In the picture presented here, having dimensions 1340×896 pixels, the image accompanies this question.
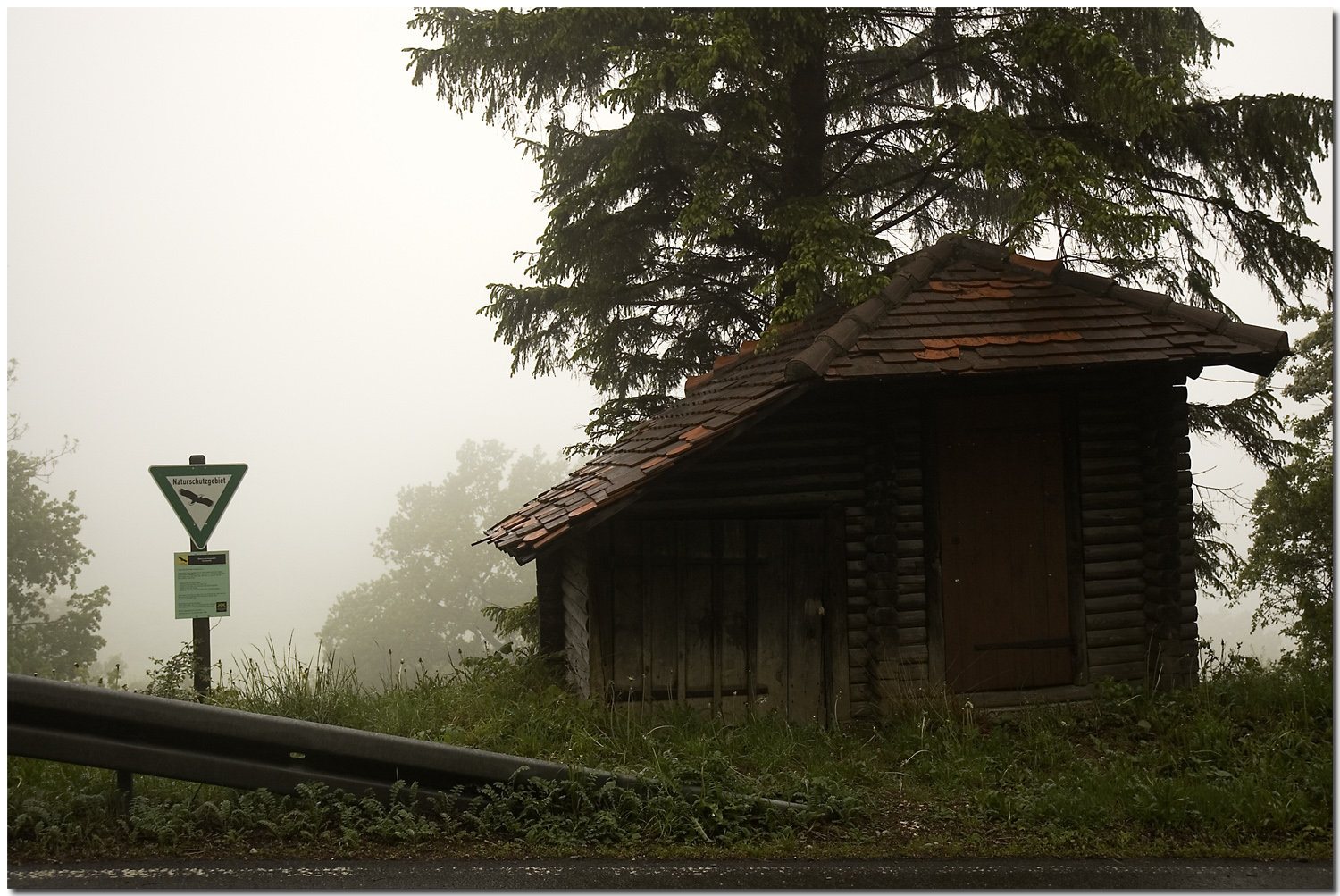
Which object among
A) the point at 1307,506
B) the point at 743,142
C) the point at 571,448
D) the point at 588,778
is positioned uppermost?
the point at 743,142

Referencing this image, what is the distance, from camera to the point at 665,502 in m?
7.76

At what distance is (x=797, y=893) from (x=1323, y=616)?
46.0ft

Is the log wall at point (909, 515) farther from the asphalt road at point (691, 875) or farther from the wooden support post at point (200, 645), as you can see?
the wooden support post at point (200, 645)

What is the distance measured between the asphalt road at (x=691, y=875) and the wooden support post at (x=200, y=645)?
Answer: 10.5 ft

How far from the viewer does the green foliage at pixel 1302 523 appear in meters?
16.1

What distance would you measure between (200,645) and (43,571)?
1093 inches

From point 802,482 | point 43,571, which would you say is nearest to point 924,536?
point 802,482

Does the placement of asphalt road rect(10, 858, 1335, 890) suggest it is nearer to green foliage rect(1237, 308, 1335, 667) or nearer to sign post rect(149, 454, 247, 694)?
sign post rect(149, 454, 247, 694)

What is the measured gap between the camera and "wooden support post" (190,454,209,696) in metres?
7.18

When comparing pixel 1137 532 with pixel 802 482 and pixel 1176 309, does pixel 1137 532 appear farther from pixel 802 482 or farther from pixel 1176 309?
pixel 802 482

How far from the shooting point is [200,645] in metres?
7.30

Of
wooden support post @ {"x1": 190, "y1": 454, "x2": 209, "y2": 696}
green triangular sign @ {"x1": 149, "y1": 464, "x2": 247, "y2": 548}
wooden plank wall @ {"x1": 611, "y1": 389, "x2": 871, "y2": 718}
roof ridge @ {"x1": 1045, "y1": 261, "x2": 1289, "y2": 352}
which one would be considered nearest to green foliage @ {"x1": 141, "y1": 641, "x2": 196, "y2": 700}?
wooden support post @ {"x1": 190, "y1": 454, "x2": 209, "y2": 696}

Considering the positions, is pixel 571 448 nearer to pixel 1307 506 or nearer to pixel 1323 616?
pixel 1323 616

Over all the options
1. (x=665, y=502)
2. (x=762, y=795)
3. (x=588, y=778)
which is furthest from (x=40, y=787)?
(x=665, y=502)
